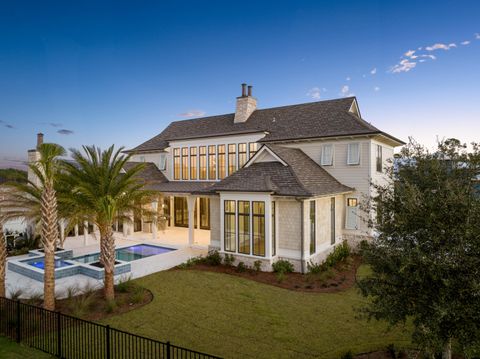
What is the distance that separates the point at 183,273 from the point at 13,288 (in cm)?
692

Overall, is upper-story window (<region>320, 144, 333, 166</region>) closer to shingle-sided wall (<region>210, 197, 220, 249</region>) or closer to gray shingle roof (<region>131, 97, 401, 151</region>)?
gray shingle roof (<region>131, 97, 401, 151</region>)

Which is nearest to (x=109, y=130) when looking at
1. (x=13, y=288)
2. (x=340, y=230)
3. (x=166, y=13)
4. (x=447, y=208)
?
(x=166, y=13)

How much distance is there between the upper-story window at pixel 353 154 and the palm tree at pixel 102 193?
12.0 m

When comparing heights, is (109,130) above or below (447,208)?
above

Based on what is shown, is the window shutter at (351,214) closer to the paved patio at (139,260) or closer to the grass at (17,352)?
the paved patio at (139,260)

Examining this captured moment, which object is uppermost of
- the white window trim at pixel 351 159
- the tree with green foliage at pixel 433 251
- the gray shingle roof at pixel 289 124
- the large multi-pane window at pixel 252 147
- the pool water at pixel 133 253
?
the gray shingle roof at pixel 289 124

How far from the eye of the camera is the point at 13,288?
483 inches

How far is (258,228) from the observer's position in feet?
48.1

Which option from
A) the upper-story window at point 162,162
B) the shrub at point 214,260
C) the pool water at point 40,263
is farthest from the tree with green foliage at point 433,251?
the upper-story window at point 162,162

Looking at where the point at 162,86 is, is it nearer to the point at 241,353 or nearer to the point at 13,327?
the point at 13,327

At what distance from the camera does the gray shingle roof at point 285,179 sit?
14367 mm

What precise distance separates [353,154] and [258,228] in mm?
7781

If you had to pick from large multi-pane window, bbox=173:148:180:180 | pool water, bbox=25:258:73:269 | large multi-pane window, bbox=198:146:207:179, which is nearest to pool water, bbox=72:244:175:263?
pool water, bbox=25:258:73:269

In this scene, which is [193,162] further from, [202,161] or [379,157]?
[379,157]
